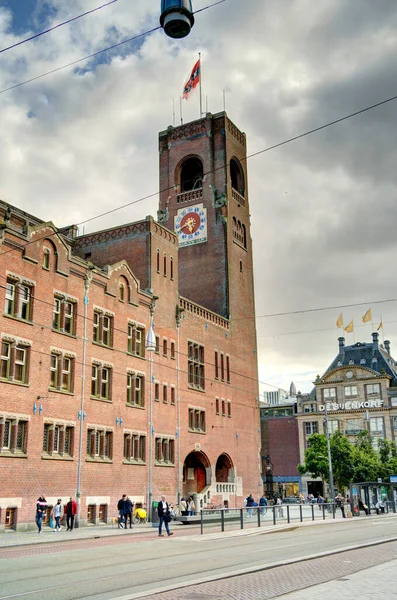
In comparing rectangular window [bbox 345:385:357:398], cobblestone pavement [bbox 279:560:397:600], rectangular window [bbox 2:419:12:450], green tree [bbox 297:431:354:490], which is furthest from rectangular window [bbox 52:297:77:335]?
rectangular window [bbox 345:385:357:398]

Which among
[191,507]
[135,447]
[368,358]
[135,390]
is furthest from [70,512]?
[368,358]

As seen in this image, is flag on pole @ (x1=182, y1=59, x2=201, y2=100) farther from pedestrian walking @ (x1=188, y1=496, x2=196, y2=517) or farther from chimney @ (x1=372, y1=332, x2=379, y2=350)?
chimney @ (x1=372, y1=332, x2=379, y2=350)

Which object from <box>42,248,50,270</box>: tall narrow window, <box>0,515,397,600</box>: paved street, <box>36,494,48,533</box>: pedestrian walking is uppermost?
<box>42,248,50,270</box>: tall narrow window

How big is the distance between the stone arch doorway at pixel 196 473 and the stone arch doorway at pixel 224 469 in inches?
113

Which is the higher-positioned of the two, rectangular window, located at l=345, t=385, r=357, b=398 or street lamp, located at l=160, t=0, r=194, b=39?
rectangular window, located at l=345, t=385, r=357, b=398

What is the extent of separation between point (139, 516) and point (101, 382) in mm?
8069

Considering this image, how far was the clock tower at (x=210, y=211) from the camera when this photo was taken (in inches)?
2153

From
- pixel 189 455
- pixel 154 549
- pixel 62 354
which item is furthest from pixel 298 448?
pixel 154 549

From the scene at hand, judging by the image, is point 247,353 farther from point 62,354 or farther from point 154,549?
point 154,549

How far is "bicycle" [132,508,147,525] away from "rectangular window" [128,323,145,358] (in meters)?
9.61

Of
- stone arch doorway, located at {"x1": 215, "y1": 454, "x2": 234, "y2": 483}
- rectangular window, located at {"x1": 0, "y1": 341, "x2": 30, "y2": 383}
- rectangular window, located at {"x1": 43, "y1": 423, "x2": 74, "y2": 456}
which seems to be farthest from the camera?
stone arch doorway, located at {"x1": 215, "y1": 454, "x2": 234, "y2": 483}

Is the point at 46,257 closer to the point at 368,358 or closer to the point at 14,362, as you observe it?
the point at 14,362

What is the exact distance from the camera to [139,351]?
133 ft

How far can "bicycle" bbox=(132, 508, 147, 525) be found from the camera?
1403 inches
